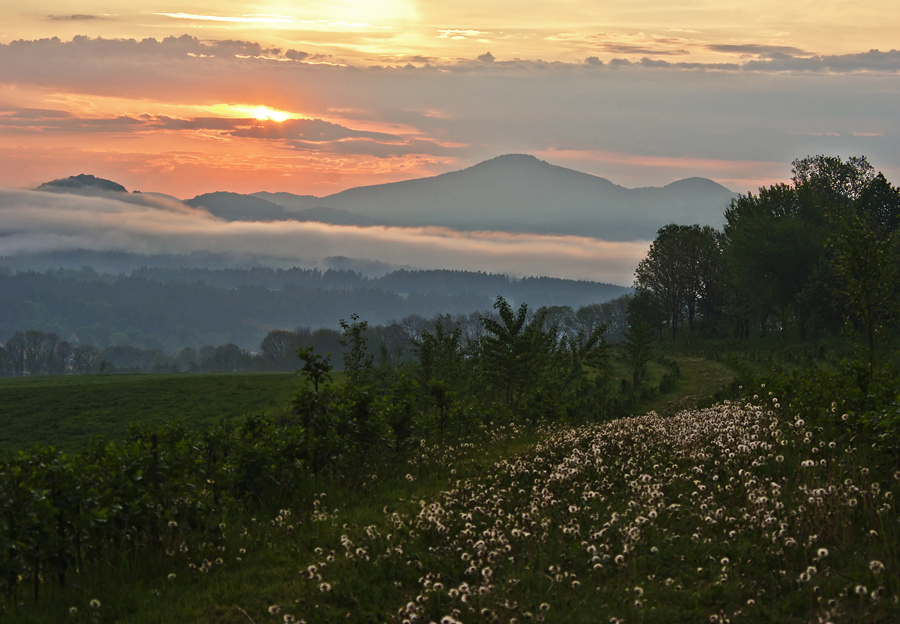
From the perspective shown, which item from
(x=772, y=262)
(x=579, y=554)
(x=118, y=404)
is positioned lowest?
(x=118, y=404)

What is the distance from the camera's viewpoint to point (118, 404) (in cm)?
7612

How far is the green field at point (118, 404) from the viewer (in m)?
63.6

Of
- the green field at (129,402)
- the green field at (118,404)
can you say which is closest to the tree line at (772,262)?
the green field at (129,402)

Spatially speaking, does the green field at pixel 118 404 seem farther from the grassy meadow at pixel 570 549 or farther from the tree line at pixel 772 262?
the grassy meadow at pixel 570 549

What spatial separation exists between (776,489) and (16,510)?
8.03 m

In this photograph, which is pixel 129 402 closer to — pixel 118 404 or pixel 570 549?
pixel 118 404

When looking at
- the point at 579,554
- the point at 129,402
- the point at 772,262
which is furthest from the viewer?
the point at 129,402

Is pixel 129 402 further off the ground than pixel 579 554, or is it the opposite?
pixel 579 554

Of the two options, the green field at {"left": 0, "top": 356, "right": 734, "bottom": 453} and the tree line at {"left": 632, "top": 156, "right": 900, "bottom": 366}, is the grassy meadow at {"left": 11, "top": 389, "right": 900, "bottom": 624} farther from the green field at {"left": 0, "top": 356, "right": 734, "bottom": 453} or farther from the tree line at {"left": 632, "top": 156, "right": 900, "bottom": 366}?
the green field at {"left": 0, "top": 356, "right": 734, "bottom": 453}

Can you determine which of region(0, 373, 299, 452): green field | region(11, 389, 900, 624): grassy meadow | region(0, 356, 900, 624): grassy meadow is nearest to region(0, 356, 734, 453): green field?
region(0, 373, 299, 452): green field

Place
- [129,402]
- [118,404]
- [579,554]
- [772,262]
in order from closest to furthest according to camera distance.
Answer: [579,554]
[772,262]
[118,404]
[129,402]

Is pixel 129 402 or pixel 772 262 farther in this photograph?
pixel 129 402

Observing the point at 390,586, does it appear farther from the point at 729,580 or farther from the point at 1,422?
the point at 1,422

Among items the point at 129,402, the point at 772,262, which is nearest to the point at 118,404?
the point at 129,402
